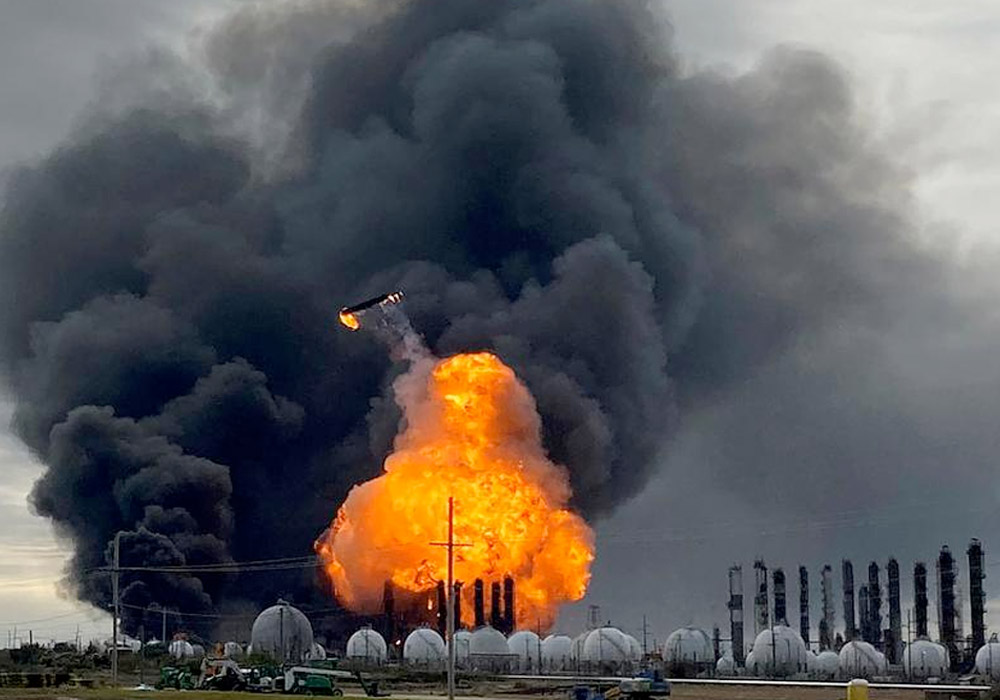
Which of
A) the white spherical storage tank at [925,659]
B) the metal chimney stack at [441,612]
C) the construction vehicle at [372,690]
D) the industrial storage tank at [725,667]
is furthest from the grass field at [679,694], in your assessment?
the metal chimney stack at [441,612]

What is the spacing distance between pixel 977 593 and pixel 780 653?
18915 millimetres

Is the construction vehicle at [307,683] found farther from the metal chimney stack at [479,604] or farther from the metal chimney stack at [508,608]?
the metal chimney stack at [479,604]

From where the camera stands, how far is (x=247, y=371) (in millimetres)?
163750

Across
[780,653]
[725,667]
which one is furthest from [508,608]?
[780,653]

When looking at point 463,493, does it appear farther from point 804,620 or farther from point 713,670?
point 804,620

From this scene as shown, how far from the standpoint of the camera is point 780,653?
494 feet

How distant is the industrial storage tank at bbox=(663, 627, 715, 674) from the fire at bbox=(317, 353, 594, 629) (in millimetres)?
17645

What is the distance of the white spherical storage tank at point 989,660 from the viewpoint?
139m

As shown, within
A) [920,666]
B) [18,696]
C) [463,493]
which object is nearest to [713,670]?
[920,666]

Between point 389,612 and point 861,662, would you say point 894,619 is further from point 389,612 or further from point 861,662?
point 389,612

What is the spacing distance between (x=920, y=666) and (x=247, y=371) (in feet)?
224

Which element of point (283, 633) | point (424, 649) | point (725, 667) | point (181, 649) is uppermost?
point (283, 633)

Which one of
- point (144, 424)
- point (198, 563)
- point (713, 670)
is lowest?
point (713, 670)

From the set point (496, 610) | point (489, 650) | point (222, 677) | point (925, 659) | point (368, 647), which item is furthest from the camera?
point (496, 610)
